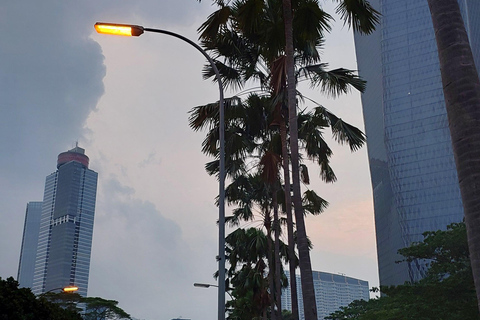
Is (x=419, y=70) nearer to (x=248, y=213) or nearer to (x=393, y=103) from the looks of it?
(x=393, y=103)

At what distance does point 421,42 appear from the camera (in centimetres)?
14750

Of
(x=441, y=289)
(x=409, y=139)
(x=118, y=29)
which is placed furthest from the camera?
(x=409, y=139)

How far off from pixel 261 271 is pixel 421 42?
12758 centimetres

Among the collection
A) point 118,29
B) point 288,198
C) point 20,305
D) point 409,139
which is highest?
point 409,139

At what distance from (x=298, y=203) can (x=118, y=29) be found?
22.4 feet

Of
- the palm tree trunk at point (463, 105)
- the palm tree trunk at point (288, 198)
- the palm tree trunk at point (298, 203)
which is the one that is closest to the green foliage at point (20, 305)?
the palm tree trunk at point (298, 203)

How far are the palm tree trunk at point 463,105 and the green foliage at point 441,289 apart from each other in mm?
28785

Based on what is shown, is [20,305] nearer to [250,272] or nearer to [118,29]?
[118,29]

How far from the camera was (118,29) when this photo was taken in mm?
11867

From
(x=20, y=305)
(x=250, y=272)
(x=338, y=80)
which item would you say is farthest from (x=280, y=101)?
(x=250, y=272)

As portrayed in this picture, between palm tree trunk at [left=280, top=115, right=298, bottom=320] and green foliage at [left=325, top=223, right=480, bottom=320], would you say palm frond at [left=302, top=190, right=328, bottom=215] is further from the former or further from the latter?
green foliage at [left=325, top=223, right=480, bottom=320]

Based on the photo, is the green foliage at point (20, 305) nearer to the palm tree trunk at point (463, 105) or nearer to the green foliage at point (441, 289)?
the palm tree trunk at point (463, 105)

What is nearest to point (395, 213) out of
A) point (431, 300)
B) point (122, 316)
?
point (122, 316)

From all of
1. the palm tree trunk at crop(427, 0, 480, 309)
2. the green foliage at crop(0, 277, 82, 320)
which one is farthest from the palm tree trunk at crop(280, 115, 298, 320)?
the palm tree trunk at crop(427, 0, 480, 309)
